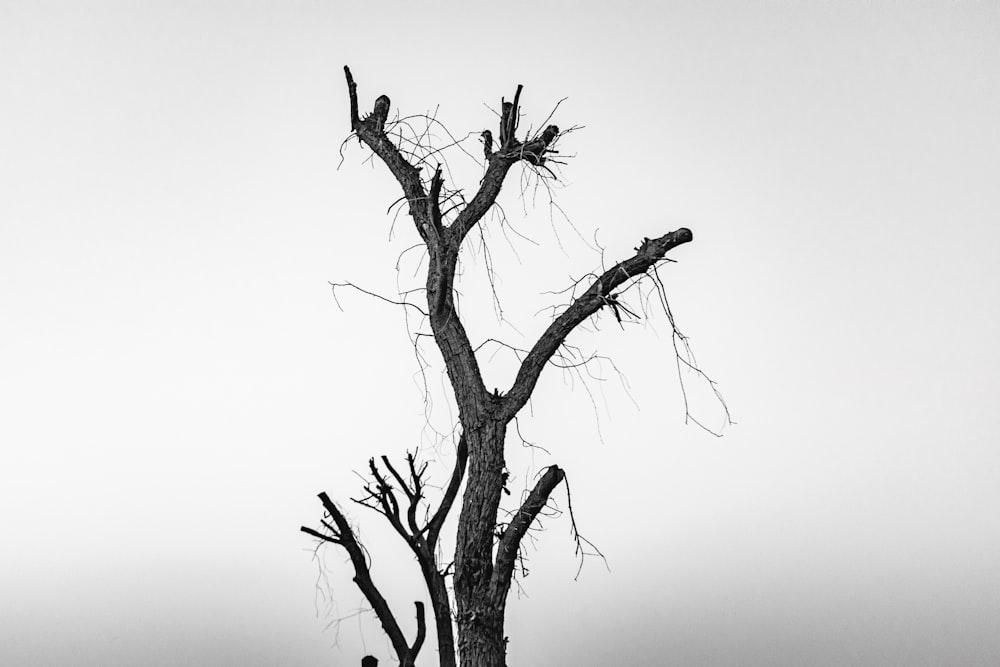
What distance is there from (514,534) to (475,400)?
400mm

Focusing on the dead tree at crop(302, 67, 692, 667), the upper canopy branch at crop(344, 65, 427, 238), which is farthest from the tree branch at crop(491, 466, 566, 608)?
the upper canopy branch at crop(344, 65, 427, 238)

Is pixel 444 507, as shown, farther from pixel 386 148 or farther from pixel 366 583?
pixel 386 148

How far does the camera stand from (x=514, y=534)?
2920 mm

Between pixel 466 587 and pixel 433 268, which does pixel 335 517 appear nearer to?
pixel 466 587

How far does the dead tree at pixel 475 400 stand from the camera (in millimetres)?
2922

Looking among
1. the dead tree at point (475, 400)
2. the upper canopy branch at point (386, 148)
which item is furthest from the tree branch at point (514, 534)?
the upper canopy branch at point (386, 148)

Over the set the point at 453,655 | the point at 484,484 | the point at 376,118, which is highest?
the point at 376,118

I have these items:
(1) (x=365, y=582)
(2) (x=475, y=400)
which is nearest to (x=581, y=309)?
(2) (x=475, y=400)

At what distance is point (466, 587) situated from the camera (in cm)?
293

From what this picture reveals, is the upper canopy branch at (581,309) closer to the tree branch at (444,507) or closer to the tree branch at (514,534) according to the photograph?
the tree branch at (514,534)

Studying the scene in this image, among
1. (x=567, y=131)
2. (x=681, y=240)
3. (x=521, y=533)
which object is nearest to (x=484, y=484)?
(x=521, y=533)

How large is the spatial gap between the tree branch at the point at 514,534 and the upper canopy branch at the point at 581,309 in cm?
23

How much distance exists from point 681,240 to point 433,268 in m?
0.74

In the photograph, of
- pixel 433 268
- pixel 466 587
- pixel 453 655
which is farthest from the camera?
pixel 453 655
